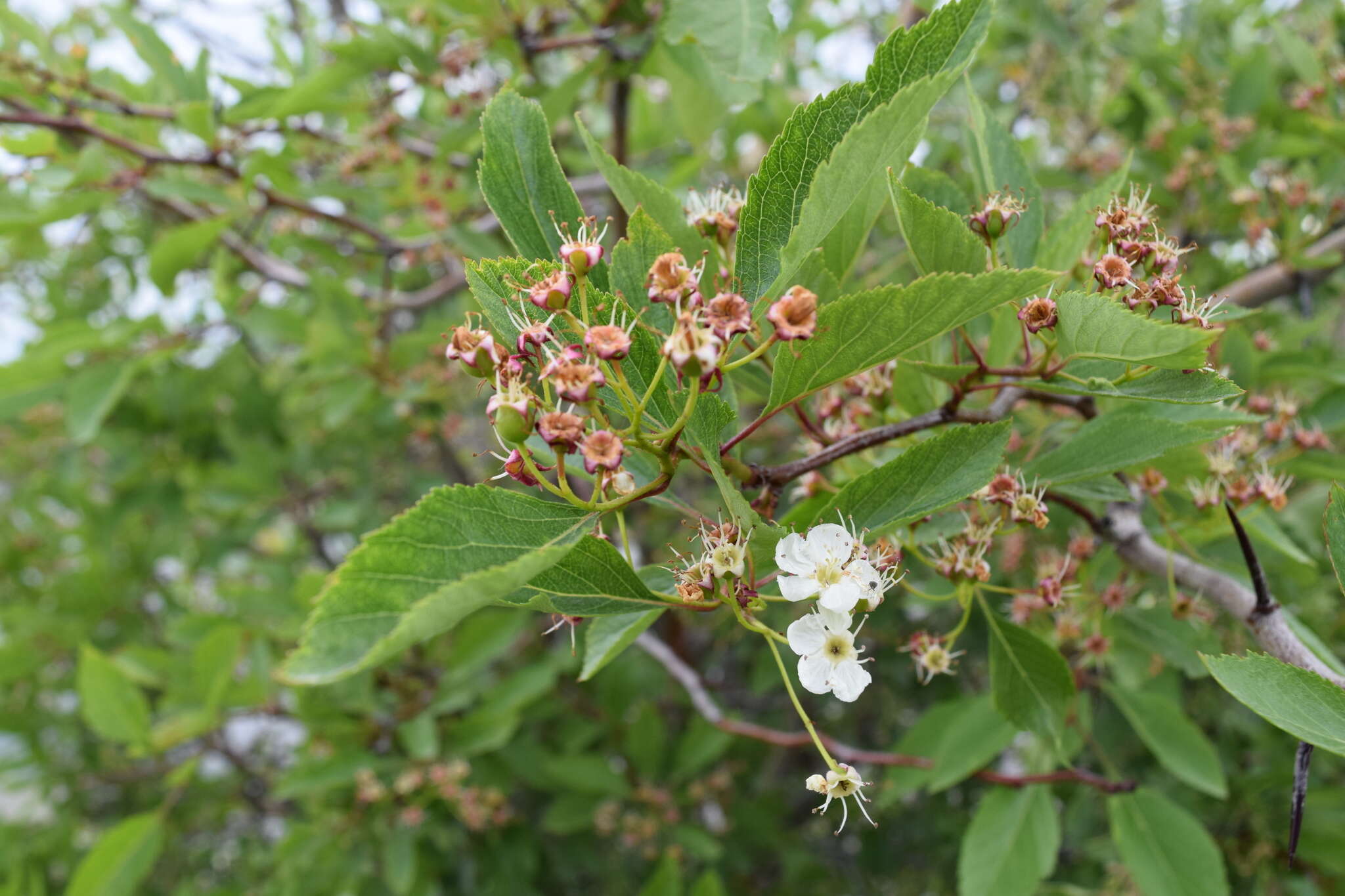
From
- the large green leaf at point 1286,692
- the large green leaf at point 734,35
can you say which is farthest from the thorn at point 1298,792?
the large green leaf at point 734,35

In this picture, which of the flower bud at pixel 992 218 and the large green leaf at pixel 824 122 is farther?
the flower bud at pixel 992 218

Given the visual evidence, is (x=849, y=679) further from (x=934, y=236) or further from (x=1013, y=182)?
(x=1013, y=182)

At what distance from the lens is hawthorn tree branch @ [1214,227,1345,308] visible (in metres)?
1.70

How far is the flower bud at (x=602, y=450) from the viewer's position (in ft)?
2.28

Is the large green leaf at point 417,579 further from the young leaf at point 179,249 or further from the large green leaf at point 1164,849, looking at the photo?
the young leaf at point 179,249

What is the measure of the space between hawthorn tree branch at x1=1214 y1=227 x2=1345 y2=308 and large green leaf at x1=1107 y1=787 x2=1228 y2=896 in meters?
0.96

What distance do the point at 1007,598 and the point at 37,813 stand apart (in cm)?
486

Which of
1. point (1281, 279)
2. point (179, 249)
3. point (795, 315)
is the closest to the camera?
point (795, 315)

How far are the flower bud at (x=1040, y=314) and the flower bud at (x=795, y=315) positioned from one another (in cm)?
21

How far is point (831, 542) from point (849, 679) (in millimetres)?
122

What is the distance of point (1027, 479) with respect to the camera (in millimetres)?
983

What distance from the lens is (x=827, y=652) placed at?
0.78 meters

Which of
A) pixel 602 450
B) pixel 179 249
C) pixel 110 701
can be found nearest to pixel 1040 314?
pixel 602 450

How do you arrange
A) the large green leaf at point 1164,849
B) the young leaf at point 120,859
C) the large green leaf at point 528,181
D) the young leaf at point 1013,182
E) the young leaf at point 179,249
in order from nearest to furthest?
the large green leaf at point 528,181
the young leaf at point 1013,182
the large green leaf at point 1164,849
the young leaf at point 179,249
the young leaf at point 120,859
